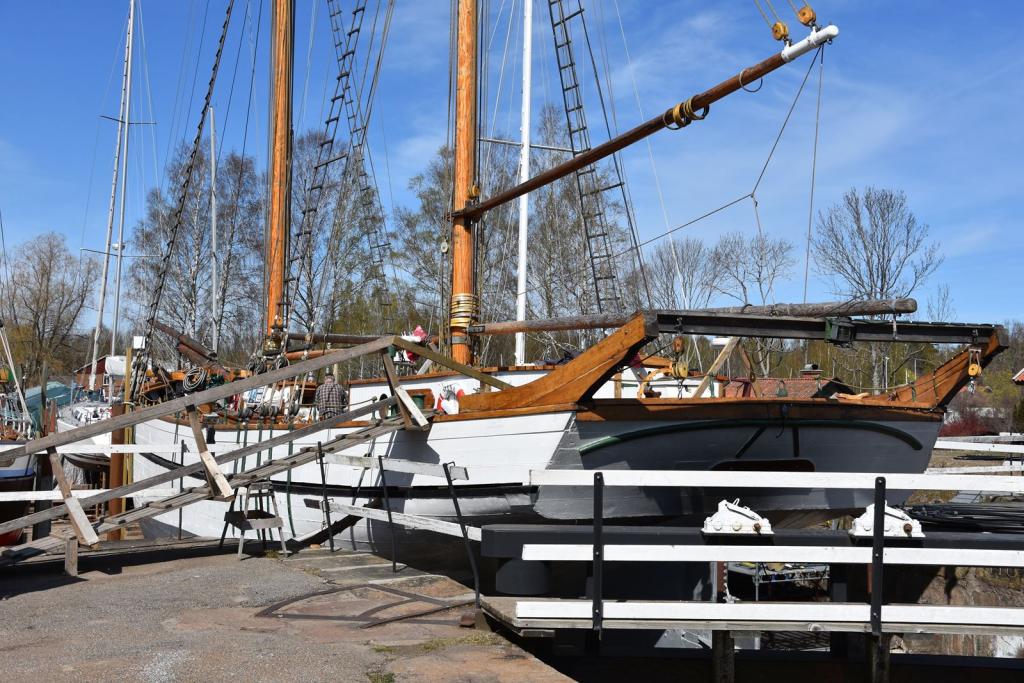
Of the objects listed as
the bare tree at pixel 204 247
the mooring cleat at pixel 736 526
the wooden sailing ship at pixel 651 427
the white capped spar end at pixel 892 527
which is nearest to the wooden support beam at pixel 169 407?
the wooden sailing ship at pixel 651 427

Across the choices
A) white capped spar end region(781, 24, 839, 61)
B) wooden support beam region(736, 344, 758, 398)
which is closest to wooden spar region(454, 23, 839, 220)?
white capped spar end region(781, 24, 839, 61)

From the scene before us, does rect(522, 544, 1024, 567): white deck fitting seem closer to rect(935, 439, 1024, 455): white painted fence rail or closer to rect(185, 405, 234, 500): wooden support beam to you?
rect(185, 405, 234, 500): wooden support beam

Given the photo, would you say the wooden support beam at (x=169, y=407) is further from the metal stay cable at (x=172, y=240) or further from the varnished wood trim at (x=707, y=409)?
the metal stay cable at (x=172, y=240)

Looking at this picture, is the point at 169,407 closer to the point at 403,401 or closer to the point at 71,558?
the point at 71,558

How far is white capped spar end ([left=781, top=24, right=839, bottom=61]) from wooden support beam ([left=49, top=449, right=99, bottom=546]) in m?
6.91

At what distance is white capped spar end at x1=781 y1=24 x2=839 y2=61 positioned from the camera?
7633 mm

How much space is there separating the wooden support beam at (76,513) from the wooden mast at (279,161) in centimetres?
848

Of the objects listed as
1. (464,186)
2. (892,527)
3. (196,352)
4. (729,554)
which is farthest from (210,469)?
(196,352)

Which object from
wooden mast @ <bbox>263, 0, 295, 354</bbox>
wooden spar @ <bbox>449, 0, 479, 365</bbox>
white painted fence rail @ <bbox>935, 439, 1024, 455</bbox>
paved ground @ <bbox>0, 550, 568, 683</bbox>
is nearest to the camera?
paved ground @ <bbox>0, 550, 568, 683</bbox>

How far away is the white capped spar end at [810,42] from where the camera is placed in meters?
7.63

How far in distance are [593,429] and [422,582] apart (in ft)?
5.90

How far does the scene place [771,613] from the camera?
475 cm

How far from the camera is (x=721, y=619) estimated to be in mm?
4699

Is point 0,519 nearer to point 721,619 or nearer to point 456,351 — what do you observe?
point 456,351
